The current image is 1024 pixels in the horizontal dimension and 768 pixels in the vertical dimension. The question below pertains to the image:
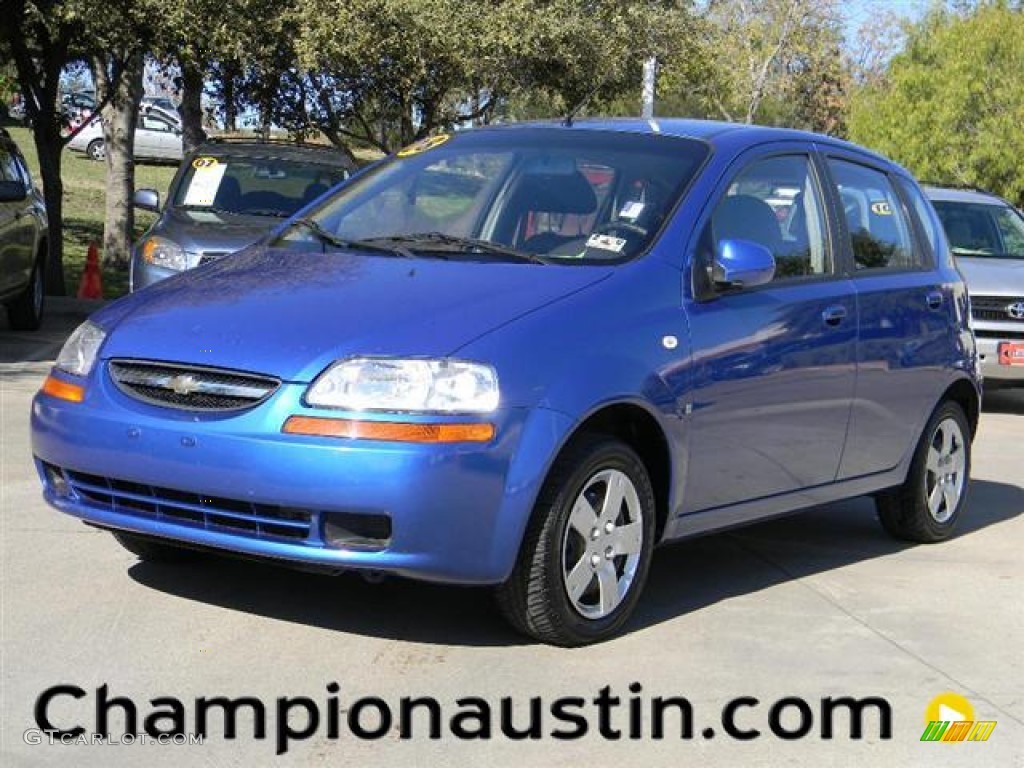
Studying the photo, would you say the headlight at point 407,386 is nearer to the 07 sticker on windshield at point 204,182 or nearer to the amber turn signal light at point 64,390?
the amber turn signal light at point 64,390

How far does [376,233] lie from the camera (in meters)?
6.09

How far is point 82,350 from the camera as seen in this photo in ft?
17.8

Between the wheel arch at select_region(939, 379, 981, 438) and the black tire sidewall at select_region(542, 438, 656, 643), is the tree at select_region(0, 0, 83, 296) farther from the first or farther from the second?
the black tire sidewall at select_region(542, 438, 656, 643)

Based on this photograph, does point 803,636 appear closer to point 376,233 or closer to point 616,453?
point 616,453

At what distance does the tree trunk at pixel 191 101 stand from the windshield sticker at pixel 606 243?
12.0m

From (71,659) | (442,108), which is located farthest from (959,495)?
(442,108)

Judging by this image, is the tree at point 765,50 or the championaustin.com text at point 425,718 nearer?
the championaustin.com text at point 425,718

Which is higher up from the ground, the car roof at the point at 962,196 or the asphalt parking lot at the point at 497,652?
the car roof at the point at 962,196

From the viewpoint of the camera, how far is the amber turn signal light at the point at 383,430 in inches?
188

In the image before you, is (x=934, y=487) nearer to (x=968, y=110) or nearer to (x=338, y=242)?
(x=338, y=242)

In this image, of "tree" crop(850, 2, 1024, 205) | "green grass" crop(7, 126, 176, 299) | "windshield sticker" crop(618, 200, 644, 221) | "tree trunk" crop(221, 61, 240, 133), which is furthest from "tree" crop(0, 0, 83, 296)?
"tree" crop(850, 2, 1024, 205)

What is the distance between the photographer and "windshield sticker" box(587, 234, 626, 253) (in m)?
5.70

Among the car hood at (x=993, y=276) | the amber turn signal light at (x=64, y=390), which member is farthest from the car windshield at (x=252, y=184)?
the amber turn signal light at (x=64, y=390)

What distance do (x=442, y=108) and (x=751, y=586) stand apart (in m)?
17.0
